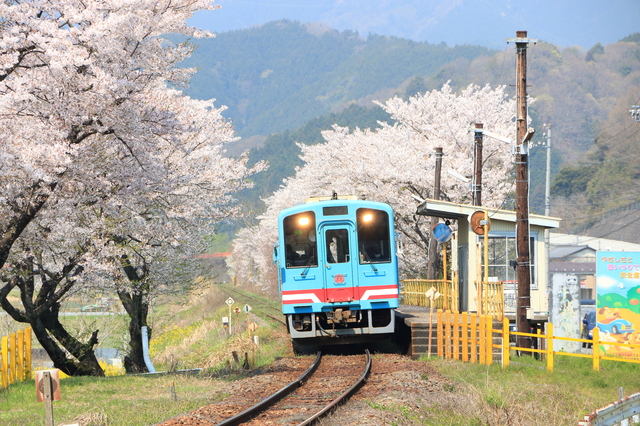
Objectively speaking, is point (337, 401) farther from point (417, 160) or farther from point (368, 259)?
point (417, 160)

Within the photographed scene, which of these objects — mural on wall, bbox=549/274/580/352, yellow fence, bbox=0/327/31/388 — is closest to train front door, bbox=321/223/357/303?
yellow fence, bbox=0/327/31/388

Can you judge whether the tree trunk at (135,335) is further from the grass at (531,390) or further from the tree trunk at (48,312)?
the grass at (531,390)

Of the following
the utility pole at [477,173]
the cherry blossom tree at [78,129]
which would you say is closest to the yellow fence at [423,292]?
the utility pole at [477,173]

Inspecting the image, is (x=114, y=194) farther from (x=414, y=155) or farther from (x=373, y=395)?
(x=414, y=155)

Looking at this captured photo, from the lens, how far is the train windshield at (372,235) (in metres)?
15.8

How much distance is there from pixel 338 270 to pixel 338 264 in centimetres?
13

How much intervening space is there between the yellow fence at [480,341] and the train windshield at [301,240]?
3.15m

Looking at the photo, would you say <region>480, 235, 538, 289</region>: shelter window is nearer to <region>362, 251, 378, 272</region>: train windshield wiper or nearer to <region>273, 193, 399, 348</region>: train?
<region>273, 193, 399, 348</region>: train

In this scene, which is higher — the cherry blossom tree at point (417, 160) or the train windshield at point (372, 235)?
the cherry blossom tree at point (417, 160)

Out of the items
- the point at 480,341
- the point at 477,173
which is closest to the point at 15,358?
the point at 480,341

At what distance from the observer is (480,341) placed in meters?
13.5

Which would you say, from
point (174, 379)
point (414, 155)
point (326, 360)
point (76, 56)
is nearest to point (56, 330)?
point (174, 379)

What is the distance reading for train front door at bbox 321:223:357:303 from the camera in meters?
15.5

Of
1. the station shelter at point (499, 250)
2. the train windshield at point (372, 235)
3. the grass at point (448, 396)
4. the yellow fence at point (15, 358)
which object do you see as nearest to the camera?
the grass at point (448, 396)
